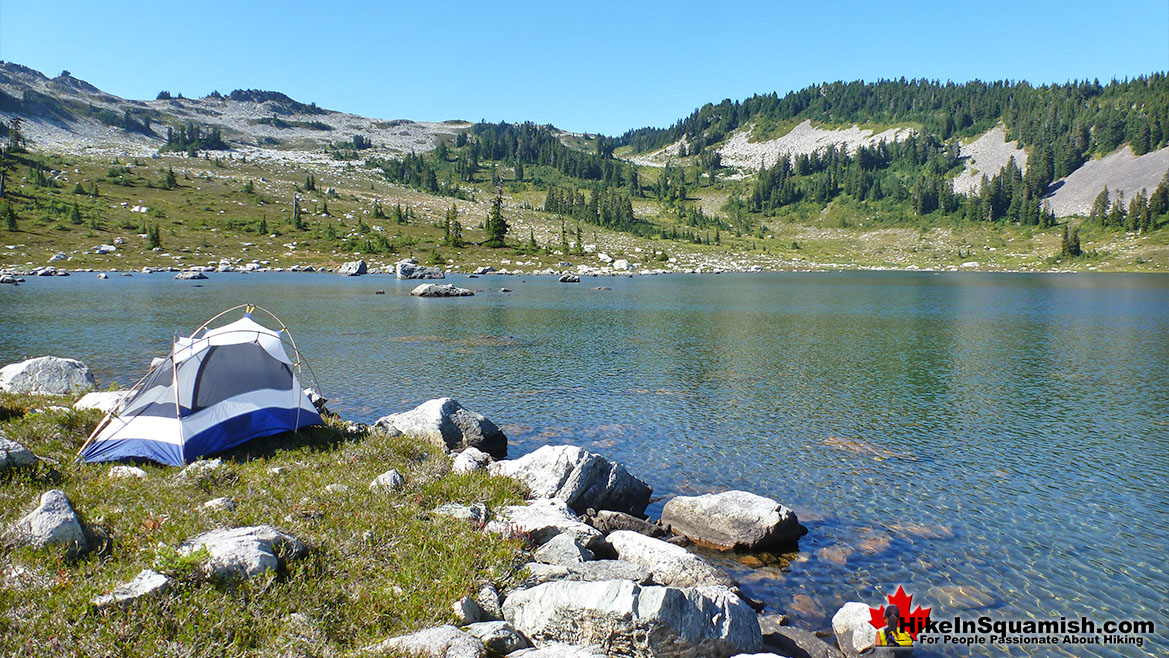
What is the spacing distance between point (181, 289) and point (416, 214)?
104 meters

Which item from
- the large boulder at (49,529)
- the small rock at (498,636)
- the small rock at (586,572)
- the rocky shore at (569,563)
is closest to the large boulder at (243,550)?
the rocky shore at (569,563)

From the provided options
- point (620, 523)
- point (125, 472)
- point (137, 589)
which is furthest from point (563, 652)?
point (125, 472)

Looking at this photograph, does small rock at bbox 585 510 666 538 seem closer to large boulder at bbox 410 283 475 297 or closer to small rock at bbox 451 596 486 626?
small rock at bbox 451 596 486 626

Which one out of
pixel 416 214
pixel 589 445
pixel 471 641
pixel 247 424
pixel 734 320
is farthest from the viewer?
pixel 416 214

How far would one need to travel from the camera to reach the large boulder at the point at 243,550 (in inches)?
313

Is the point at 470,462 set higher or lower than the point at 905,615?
higher

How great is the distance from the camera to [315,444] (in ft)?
52.5

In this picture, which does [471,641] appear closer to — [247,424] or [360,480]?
[360,480]

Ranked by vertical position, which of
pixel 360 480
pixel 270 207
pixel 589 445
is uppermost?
pixel 270 207

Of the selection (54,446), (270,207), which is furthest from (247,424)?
(270,207)

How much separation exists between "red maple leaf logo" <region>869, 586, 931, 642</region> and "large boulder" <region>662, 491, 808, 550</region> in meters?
2.47

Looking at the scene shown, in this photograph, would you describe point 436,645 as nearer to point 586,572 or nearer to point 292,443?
point 586,572

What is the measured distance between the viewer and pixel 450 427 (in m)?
18.1

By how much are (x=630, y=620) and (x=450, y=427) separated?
11.5 m
